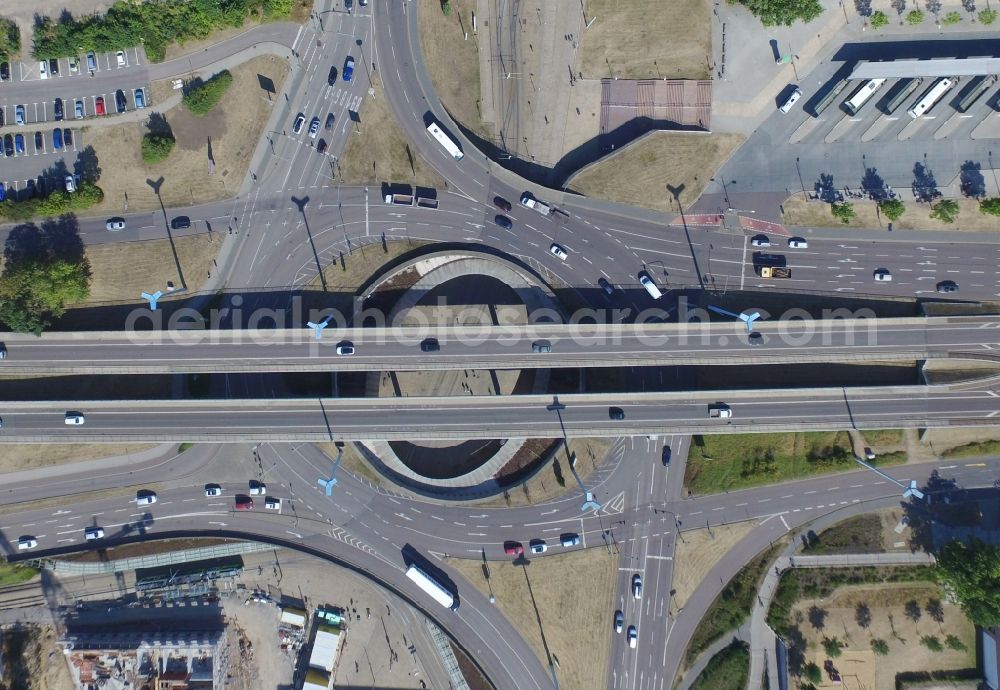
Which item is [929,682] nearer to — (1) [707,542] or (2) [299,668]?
(1) [707,542]

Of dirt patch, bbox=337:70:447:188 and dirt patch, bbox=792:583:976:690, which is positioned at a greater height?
dirt patch, bbox=337:70:447:188

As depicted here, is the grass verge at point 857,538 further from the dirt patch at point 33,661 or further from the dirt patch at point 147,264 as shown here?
the dirt patch at point 33,661

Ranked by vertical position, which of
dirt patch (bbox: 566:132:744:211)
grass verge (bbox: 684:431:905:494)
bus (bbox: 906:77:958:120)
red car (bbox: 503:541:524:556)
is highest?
bus (bbox: 906:77:958:120)

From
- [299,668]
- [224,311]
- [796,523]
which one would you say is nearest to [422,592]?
[299,668]

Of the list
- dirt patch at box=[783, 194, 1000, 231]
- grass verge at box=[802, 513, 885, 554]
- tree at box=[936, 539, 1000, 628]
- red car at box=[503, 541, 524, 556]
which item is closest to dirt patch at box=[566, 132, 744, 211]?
A: dirt patch at box=[783, 194, 1000, 231]

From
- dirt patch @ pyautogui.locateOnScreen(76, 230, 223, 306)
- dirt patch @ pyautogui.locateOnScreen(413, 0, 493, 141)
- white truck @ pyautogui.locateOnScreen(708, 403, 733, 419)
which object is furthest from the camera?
dirt patch @ pyautogui.locateOnScreen(413, 0, 493, 141)

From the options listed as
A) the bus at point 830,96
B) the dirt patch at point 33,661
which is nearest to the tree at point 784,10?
the bus at point 830,96

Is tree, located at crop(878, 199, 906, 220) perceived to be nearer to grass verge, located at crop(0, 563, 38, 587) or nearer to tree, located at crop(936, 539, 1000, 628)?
tree, located at crop(936, 539, 1000, 628)

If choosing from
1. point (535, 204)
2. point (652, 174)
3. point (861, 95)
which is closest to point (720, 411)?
point (652, 174)
